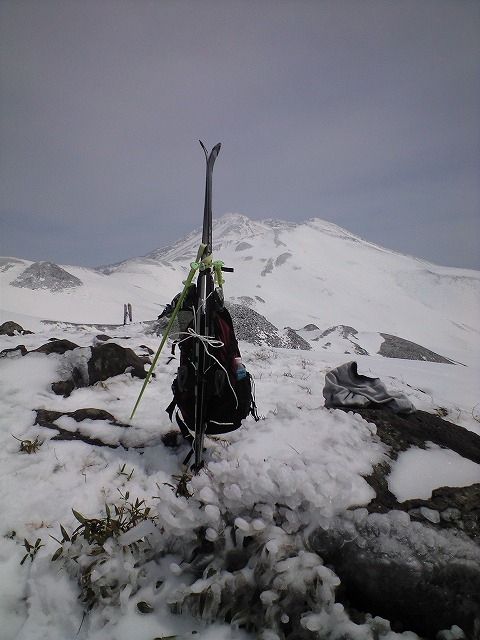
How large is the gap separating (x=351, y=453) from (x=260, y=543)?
1.11 m

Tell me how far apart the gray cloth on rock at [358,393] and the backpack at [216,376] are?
4.28 ft

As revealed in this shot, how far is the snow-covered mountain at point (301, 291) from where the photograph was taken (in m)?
28.1

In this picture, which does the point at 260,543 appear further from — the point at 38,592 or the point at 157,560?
the point at 38,592

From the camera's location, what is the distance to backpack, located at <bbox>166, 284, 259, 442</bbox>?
2.90m

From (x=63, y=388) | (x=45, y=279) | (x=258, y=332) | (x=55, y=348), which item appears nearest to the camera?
(x=63, y=388)

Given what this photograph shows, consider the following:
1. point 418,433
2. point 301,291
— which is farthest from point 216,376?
point 301,291

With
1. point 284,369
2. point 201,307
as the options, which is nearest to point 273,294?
point 284,369

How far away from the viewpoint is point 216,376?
2.84m

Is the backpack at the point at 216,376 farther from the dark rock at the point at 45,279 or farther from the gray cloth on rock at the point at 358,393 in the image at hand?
the dark rock at the point at 45,279

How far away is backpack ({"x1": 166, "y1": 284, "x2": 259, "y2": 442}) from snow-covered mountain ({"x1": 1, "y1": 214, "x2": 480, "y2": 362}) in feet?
52.6

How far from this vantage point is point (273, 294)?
179ft

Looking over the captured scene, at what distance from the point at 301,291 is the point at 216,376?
56693 mm

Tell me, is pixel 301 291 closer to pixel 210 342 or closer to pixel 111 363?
pixel 111 363

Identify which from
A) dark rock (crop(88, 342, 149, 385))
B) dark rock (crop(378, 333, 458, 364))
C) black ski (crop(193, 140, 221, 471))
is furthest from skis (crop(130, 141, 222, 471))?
dark rock (crop(378, 333, 458, 364))
